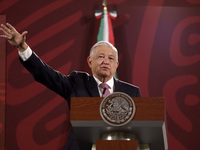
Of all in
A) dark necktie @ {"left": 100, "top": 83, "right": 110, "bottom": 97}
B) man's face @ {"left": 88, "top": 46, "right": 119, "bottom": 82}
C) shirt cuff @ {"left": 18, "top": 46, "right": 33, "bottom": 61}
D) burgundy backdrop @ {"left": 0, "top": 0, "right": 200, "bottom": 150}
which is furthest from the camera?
burgundy backdrop @ {"left": 0, "top": 0, "right": 200, "bottom": 150}

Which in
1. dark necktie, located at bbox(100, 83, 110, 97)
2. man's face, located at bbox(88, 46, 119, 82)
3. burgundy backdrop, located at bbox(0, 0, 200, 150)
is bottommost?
dark necktie, located at bbox(100, 83, 110, 97)

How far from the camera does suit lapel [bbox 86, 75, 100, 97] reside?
6.78ft

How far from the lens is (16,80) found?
4.08m

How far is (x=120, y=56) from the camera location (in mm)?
4168

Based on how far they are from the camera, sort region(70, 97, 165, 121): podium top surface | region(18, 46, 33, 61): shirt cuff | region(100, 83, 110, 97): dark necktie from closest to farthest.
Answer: region(70, 97, 165, 121): podium top surface → region(18, 46, 33, 61): shirt cuff → region(100, 83, 110, 97): dark necktie

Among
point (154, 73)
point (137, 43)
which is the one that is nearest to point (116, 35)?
point (137, 43)

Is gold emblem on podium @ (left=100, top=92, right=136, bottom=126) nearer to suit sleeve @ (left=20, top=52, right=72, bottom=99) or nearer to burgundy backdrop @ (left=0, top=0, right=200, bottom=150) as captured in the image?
suit sleeve @ (left=20, top=52, right=72, bottom=99)

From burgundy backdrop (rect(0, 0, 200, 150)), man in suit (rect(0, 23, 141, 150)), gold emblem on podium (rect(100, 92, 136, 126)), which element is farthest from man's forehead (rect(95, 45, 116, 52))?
burgundy backdrop (rect(0, 0, 200, 150))

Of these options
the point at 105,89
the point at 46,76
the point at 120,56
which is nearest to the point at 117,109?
the point at 105,89

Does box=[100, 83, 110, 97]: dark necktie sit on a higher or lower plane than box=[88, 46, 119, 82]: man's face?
lower

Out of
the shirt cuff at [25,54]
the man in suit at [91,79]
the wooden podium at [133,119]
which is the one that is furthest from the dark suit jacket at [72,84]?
the wooden podium at [133,119]

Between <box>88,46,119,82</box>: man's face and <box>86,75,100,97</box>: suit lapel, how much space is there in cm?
7

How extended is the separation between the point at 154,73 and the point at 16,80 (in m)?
1.59

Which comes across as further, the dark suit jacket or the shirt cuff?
the dark suit jacket
